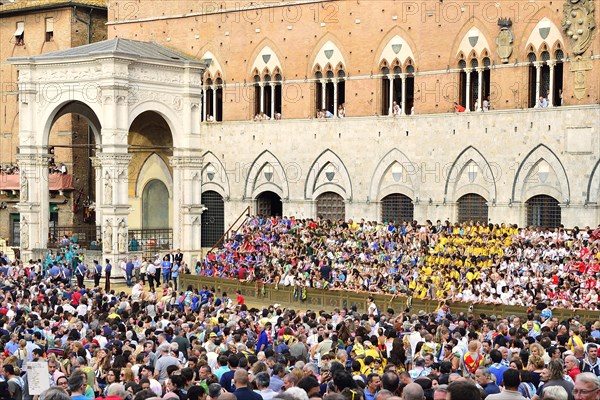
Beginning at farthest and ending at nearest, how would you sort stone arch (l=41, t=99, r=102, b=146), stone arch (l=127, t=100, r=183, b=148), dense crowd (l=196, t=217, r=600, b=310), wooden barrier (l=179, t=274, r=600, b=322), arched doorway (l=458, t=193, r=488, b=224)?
stone arch (l=127, t=100, r=183, b=148), stone arch (l=41, t=99, r=102, b=146), arched doorway (l=458, t=193, r=488, b=224), dense crowd (l=196, t=217, r=600, b=310), wooden barrier (l=179, t=274, r=600, b=322)

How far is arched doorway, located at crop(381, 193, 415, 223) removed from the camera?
4731 centimetres

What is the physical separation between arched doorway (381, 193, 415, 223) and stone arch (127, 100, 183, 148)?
34.4 feet

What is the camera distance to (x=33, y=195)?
154ft

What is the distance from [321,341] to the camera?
2203 centimetres

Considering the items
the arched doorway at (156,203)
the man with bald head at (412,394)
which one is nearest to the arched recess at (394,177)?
the arched doorway at (156,203)

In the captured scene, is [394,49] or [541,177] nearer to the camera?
[541,177]

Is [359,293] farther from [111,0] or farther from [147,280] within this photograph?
[111,0]

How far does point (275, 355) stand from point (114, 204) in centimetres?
2702

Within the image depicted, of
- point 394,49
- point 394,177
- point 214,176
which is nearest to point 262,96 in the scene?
point 214,176

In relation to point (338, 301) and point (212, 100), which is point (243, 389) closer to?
point (338, 301)

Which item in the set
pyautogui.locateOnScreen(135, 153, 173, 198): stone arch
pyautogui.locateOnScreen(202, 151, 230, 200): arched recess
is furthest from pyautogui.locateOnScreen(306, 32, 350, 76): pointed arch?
pyautogui.locateOnScreen(135, 153, 173, 198): stone arch

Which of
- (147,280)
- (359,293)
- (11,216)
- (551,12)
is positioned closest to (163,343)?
(359,293)

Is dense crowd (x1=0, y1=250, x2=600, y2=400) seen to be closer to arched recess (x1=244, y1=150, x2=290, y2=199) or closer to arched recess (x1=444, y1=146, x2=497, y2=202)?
arched recess (x1=444, y1=146, x2=497, y2=202)

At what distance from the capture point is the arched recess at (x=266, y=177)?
51.4 meters
